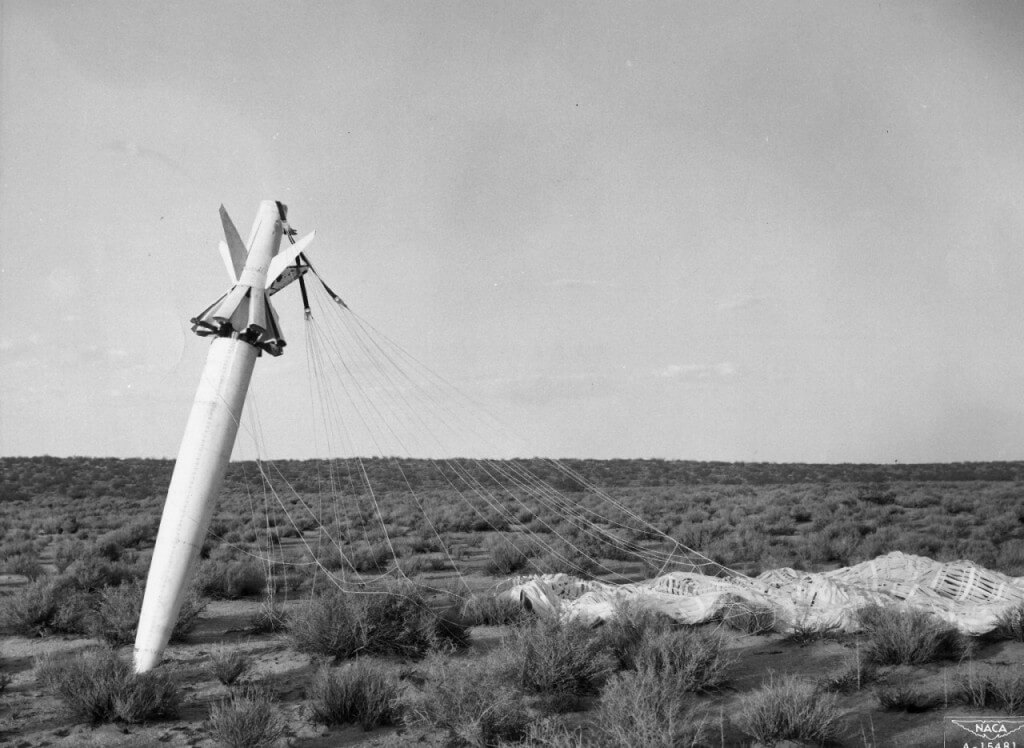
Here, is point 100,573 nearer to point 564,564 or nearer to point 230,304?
point 230,304

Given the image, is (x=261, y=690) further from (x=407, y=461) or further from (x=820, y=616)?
(x=407, y=461)

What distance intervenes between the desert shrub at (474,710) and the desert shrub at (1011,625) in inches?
237

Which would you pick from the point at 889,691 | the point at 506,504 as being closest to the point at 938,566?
the point at 889,691

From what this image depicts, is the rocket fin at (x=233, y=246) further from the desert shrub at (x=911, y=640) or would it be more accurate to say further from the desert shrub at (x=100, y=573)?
the desert shrub at (x=911, y=640)

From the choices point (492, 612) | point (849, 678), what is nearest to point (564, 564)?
point (492, 612)

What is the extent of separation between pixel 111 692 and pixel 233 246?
4743 millimetres

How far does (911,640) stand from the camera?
23.5ft

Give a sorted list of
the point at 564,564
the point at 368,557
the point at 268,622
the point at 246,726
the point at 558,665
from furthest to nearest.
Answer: the point at 368,557 → the point at 564,564 → the point at 268,622 → the point at 558,665 → the point at 246,726

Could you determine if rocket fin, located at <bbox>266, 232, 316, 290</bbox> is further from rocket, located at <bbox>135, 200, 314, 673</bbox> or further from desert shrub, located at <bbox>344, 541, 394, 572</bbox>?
desert shrub, located at <bbox>344, 541, 394, 572</bbox>

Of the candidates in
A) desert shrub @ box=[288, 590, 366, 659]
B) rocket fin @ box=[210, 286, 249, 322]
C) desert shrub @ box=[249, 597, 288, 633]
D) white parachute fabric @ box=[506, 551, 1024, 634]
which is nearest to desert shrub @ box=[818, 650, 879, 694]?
white parachute fabric @ box=[506, 551, 1024, 634]

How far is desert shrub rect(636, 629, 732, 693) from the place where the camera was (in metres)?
6.50

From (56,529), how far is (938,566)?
70.2 feet

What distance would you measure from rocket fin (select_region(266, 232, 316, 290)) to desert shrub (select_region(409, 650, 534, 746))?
4.71m

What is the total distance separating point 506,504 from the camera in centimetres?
2516
